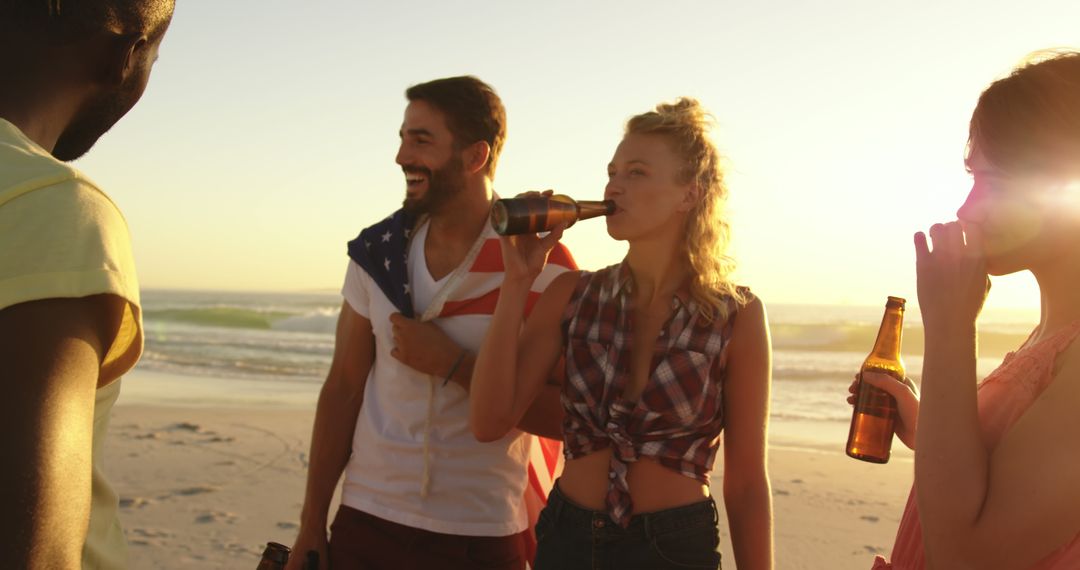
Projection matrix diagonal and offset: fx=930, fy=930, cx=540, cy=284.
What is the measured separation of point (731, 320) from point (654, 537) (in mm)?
725

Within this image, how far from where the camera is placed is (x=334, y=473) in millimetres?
3518

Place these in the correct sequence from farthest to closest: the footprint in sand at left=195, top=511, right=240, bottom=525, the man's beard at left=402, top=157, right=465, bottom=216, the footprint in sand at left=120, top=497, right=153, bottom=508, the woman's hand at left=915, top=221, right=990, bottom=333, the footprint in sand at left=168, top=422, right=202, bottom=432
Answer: the footprint in sand at left=168, top=422, right=202, bottom=432, the footprint in sand at left=120, top=497, right=153, bottom=508, the footprint in sand at left=195, top=511, right=240, bottom=525, the man's beard at left=402, top=157, right=465, bottom=216, the woman's hand at left=915, top=221, right=990, bottom=333

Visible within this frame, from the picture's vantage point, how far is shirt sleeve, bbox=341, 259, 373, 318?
3561 mm

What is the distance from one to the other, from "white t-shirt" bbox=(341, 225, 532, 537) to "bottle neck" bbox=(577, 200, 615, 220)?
630 millimetres

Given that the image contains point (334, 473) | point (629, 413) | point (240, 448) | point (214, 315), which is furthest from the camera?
point (214, 315)

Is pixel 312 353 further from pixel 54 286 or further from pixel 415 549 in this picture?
pixel 54 286

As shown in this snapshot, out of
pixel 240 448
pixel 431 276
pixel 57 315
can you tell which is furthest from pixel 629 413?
pixel 240 448

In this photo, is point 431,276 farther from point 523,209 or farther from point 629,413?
point 629,413

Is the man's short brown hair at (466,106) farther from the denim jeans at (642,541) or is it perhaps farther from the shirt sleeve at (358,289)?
A: the denim jeans at (642,541)

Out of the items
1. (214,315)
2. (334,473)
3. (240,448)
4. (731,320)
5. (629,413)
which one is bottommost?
(214,315)

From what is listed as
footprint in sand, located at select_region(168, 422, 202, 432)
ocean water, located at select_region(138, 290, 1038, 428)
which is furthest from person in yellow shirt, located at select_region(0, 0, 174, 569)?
ocean water, located at select_region(138, 290, 1038, 428)

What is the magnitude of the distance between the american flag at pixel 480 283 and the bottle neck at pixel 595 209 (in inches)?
16.2

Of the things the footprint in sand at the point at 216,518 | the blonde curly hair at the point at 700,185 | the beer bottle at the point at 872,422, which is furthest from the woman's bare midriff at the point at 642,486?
the footprint in sand at the point at 216,518

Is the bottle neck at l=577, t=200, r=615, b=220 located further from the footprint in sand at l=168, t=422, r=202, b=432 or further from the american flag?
the footprint in sand at l=168, t=422, r=202, b=432
